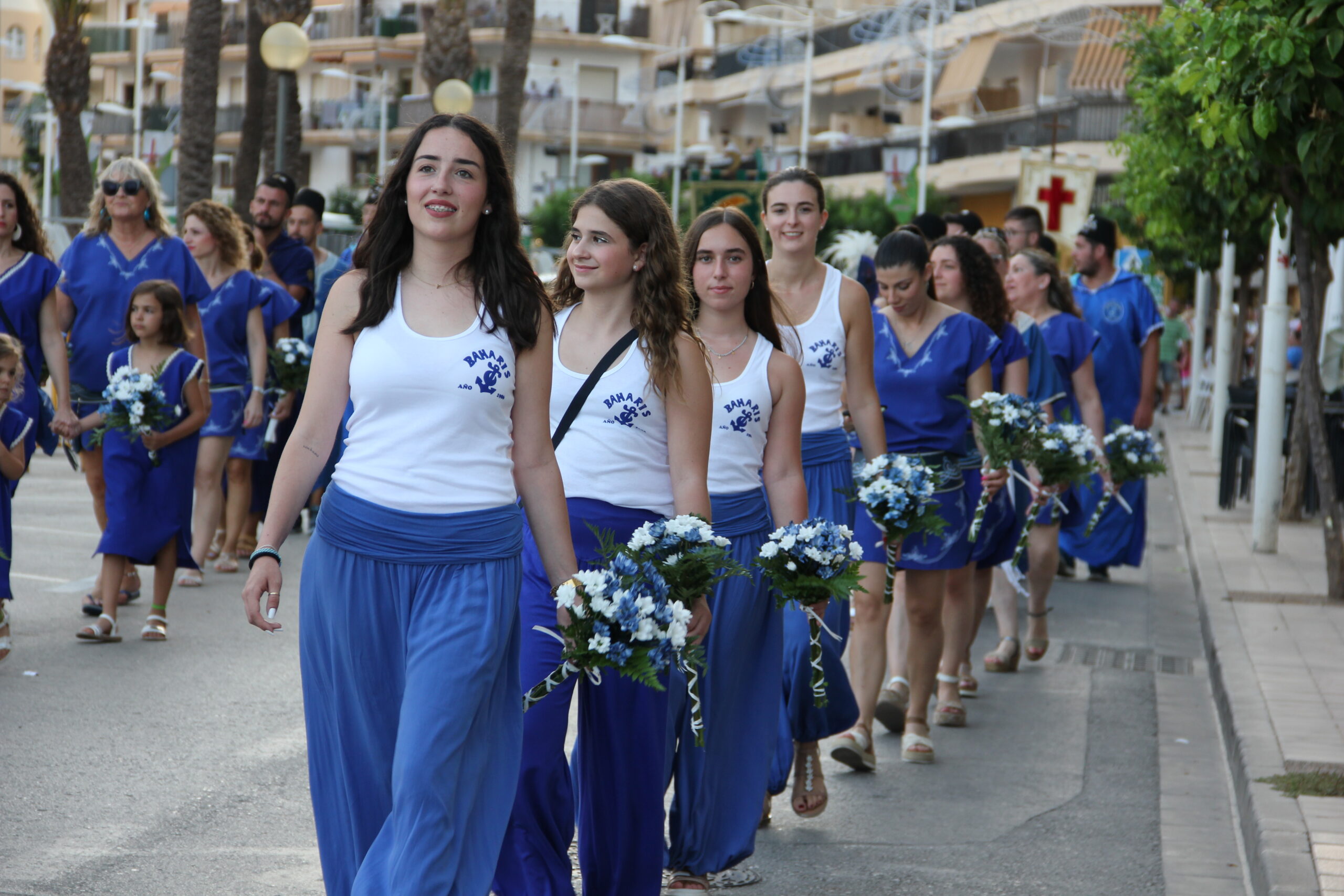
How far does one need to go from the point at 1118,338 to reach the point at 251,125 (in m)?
17.6

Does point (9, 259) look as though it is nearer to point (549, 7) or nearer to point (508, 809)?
point (508, 809)

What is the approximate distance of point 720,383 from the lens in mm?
A: 5355

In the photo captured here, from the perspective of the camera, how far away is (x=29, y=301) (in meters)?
8.55

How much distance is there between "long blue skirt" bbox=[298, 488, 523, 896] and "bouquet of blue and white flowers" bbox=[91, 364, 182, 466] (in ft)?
16.5

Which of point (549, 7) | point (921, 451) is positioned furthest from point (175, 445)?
point (549, 7)

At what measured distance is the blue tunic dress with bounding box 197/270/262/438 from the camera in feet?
35.2

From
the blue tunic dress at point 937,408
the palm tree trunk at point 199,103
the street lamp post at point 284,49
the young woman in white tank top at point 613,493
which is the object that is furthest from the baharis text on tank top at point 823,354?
the palm tree trunk at point 199,103

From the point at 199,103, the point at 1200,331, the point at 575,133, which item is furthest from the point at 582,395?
the point at 575,133

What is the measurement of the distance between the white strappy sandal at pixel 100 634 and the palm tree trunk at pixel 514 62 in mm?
18198

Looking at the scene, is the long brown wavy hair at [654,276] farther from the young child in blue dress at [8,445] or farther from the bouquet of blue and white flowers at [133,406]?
the bouquet of blue and white flowers at [133,406]

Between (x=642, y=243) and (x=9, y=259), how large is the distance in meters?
4.80

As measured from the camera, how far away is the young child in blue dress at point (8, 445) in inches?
309

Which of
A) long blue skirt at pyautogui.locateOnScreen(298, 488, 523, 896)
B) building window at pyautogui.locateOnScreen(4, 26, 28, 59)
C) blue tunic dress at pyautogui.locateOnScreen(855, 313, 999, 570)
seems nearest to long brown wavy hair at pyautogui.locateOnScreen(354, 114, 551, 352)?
long blue skirt at pyautogui.locateOnScreen(298, 488, 523, 896)

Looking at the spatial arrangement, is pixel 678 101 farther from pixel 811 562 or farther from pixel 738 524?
pixel 811 562
